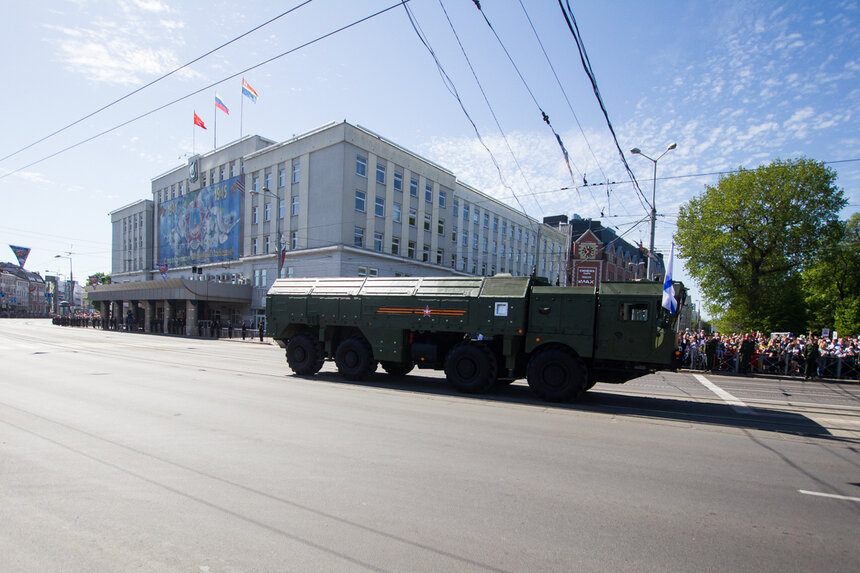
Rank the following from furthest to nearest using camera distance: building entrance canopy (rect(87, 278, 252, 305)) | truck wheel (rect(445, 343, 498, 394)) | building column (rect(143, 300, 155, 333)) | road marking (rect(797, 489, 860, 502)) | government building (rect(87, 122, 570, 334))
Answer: building column (rect(143, 300, 155, 333)) < building entrance canopy (rect(87, 278, 252, 305)) < government building (rect(87, 122, 570, 334)) < truck wheel (rect(445, 343, 498, 394)) < road marking (rect(797, 489, 860, 502))

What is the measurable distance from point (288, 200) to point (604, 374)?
36466mm

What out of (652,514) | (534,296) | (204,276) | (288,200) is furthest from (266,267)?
(652,514)

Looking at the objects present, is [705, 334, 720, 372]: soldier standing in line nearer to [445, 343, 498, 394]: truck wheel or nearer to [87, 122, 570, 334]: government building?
[445, 343, 498, 394]: truck wheel

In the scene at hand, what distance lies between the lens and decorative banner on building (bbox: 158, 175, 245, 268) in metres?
47.5

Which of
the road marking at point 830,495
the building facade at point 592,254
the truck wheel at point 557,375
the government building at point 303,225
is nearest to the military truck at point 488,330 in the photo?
the truck wheel at point 557,375

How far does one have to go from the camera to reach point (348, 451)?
5859mm

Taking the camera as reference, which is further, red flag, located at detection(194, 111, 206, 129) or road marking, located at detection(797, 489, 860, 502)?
red flag, located at detection(194, 111, 206, 129)

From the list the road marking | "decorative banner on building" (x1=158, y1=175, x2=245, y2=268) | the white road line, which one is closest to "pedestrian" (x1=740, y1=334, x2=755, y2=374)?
the white road line

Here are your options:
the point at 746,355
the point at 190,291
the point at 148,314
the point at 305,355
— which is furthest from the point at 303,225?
the point at 746,355

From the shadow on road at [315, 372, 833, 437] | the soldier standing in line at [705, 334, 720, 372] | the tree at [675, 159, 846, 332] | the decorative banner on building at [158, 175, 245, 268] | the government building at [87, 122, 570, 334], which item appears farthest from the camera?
the decorative banner on building at [158, 175, 245, 268]

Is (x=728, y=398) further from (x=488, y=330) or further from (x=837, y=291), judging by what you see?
(x=837, y=291)

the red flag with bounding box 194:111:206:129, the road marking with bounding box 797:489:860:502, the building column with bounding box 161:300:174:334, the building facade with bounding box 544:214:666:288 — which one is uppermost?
the red flag with bounding box 194:111:206:129

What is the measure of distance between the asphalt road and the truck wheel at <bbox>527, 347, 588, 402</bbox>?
0.87 metres

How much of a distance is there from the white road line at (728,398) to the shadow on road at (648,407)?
0.43ft
